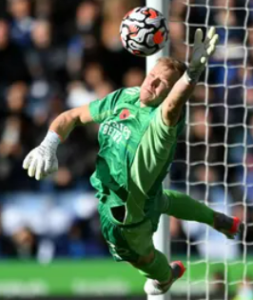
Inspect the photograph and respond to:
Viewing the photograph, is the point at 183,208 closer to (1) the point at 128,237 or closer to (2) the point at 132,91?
(1) the point at 128,237

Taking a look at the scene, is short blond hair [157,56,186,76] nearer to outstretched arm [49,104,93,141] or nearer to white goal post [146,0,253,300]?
outstretched arm [49,104,93,141]

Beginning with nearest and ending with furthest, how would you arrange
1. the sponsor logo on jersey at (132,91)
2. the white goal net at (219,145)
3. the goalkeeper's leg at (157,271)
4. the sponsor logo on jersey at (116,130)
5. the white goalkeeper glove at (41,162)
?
the white goalkeeper glove at (41,162)
the sponsor logo on jersey at (116,130)
the sponsor logo on jersey at (132,91)
the goalkeeper's leg at (157,271)
the white goal net at (219,145)


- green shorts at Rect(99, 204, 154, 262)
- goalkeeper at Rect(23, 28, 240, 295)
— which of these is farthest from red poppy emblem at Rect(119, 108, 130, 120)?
green shorts at Rect(99, 204, 154, 262)

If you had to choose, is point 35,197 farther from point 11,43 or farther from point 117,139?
point 117,139

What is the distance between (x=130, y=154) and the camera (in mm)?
5980

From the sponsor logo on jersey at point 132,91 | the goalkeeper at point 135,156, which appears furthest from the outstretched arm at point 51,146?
the sponsor logo on jersey at point 132,91

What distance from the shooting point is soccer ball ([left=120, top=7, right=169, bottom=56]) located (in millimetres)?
5840

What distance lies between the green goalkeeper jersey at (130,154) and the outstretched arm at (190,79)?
0.13 meters

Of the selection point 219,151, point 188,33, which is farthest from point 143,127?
point 219,151

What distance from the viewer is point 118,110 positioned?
609cm

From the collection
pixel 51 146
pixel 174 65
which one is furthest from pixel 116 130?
pixel 174 65

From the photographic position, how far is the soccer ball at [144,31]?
230 inches

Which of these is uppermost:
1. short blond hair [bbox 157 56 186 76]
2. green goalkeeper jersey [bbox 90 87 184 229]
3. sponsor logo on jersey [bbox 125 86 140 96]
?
short blond hair [bbox 157 56 186 76]

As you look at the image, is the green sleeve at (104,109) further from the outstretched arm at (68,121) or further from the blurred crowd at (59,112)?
the blurred crowd at (59,112)
